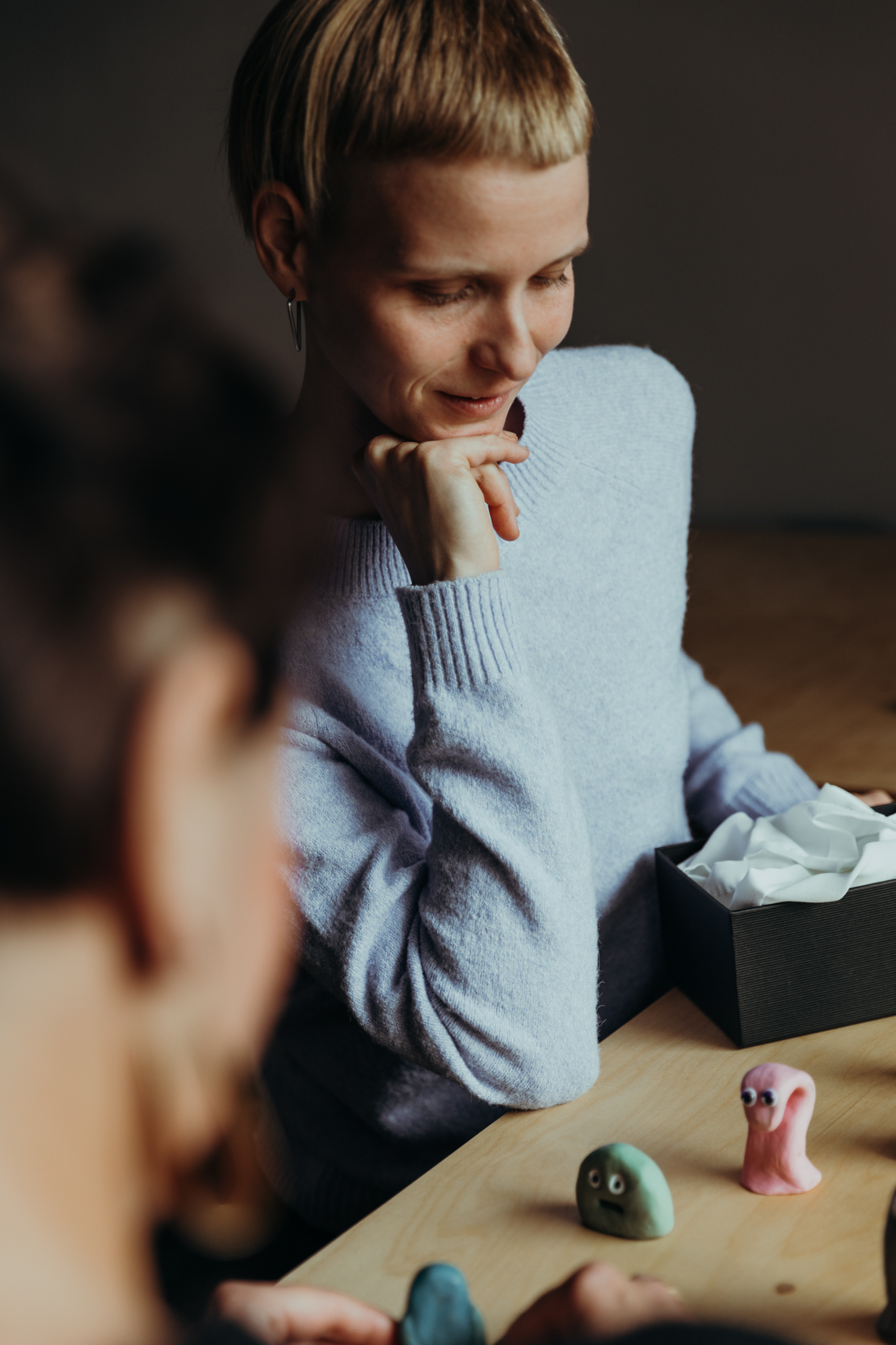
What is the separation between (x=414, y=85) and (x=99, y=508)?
0.62m

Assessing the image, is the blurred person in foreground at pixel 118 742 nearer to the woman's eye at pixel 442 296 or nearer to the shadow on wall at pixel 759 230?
the woman's eye at pixel 442 296

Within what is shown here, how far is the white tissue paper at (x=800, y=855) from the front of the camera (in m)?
0.78

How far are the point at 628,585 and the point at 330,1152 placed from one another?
55 cm

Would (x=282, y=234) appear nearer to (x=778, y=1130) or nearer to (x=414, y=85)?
(x=414, y=85)

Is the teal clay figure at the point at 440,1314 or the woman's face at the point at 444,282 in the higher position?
the woman's face at the point at 444,282

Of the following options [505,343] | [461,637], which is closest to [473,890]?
[461,637]

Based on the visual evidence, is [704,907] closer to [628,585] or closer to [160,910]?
[628,585]

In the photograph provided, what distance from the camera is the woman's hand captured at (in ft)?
2.74

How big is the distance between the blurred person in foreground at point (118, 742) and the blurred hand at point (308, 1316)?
27 cm

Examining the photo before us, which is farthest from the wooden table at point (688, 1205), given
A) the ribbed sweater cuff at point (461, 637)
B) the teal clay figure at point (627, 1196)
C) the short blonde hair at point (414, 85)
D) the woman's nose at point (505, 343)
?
the short blonde hair at point (414, 85)

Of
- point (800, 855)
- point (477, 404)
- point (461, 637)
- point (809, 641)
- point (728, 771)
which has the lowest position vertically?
point (809, 641)

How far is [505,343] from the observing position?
2.72ft

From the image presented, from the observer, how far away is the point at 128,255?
0.24 meters

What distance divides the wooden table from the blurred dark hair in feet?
1.42
